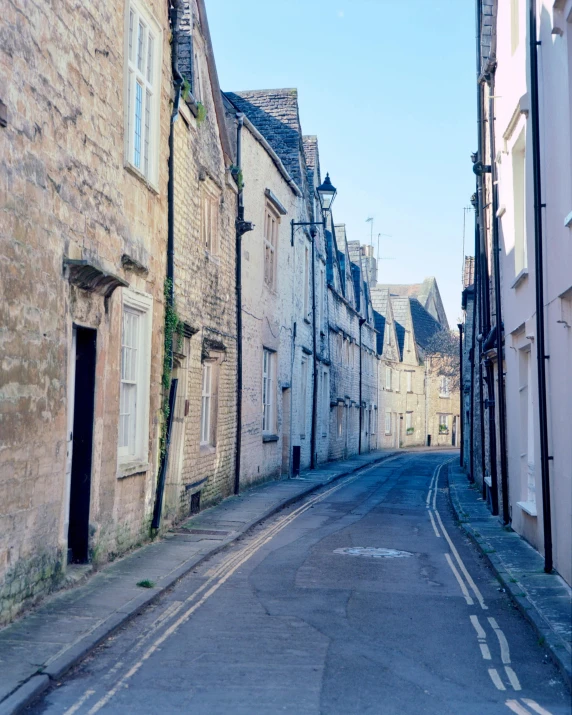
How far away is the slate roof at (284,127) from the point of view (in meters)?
24.7

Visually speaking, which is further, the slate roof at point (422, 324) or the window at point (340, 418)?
the slate roof at point (422, 324)

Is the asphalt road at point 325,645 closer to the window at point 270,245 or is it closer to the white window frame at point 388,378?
the window at point 270,245

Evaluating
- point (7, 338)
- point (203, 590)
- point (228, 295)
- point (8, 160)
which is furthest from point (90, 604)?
point (228, 295)

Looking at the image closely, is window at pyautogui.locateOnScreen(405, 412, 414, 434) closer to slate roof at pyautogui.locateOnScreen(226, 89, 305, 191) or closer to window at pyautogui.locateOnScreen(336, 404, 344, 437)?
window at pyautogui.locateOnScreen(336, 404, 344, 437)

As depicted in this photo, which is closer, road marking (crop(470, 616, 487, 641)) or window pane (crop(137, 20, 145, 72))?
road marking (crop(470, 616, 487, 641))

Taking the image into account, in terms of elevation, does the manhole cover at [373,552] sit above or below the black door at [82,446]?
below

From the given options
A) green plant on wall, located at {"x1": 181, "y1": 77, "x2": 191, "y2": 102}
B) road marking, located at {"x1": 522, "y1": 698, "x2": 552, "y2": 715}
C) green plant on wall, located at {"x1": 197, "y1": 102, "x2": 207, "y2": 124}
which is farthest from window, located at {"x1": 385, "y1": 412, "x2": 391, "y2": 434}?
road marking, located at {"x1": 522, "y1": 698, "x2": 552, "y2": 715}

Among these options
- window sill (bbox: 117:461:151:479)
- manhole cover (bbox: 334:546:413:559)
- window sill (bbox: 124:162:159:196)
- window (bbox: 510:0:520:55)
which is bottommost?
manhole cover (bbox: 334:546:413:559)

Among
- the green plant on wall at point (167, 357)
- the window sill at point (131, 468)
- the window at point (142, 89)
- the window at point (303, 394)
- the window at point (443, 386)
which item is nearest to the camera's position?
the window sill at point (131, 468)

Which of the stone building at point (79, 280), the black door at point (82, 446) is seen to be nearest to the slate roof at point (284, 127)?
the stone building at point (79, 280)

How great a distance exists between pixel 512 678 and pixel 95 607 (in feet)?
12.1

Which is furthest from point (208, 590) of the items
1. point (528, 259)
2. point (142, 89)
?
point (142, 89)

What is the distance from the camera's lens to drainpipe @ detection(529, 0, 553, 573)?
899cm

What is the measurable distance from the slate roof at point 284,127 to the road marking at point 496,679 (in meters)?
20.2
